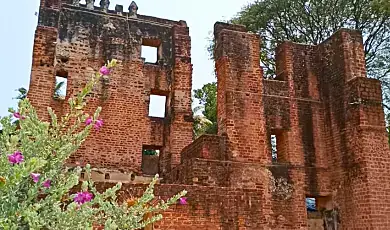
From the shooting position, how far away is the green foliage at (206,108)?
22.0 metres

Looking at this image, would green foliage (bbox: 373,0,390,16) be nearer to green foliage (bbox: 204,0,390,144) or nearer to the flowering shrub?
green foliage (bbox: 204,0,390,144)

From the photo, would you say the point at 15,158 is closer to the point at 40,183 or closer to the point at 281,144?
the point at 40,183

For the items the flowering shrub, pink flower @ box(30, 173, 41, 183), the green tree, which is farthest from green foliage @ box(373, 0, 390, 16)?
pink flower @ box(30, 173, 41, 183)

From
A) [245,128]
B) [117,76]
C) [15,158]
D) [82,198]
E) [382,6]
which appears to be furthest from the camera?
[382,6]

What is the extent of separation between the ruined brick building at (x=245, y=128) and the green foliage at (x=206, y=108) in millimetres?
5019

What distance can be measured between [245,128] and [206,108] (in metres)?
11.8

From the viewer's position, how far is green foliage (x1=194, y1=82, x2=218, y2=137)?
22.0m

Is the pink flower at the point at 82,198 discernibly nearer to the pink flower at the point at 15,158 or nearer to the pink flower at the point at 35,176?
the pink flower at the point at 35,176

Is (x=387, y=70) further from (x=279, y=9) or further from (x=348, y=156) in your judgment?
(x=348, y=156)

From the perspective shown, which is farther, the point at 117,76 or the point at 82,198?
the point at 117,76

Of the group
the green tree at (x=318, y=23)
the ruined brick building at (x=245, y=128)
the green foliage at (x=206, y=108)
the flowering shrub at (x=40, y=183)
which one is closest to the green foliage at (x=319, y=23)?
the green tree at (x=318, y=23)

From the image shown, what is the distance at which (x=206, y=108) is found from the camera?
2395 cm

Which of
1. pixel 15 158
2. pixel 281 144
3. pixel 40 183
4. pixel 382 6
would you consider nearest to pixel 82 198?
→ pixel 40 183

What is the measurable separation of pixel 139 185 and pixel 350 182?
6442 millimetres
